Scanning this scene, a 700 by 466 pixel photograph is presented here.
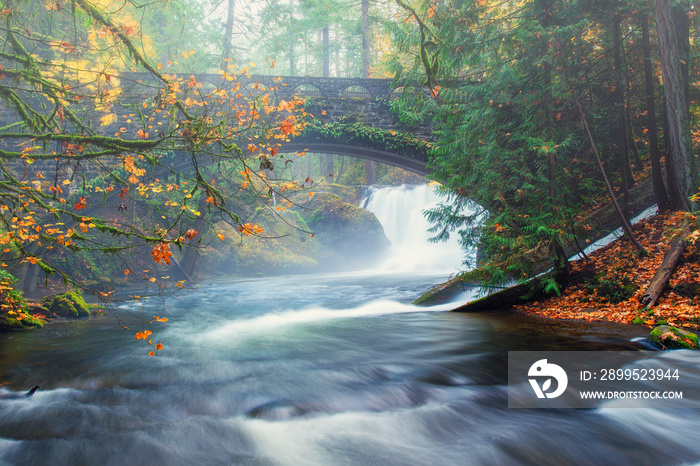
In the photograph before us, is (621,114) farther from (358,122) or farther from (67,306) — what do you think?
(67,306)

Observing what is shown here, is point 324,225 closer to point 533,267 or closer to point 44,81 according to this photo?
point 533,267

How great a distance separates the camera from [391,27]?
29.8 feet

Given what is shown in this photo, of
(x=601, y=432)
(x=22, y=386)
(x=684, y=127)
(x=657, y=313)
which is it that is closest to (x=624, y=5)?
(x=684, y=127)

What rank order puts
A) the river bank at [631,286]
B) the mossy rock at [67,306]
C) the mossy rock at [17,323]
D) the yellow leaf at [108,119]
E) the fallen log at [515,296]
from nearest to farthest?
1. the river bank at [631,286]
2. the mossy rock at [17,323]
3. the fallen log at [515,296]
4. the mossy rock at [67,306]
5. the yellow leaf at [108,119]

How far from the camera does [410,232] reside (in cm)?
2464

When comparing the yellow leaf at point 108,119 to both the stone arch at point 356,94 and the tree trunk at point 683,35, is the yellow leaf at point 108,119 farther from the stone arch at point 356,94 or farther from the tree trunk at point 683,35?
the tree trunk at point 683,35

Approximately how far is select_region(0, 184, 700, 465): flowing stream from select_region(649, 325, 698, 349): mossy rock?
399mm

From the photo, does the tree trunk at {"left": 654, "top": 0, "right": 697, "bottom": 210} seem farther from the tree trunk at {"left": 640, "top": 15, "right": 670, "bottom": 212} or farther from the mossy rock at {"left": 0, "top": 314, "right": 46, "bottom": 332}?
the mossy rock at {"left": 0, "top": 314, "right": 46, "bottom": 332}

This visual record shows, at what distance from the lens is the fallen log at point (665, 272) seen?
20.2 feet

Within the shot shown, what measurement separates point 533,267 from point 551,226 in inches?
48.6

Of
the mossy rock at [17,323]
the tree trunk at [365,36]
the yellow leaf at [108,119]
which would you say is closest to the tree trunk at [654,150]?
the mossy rock at [17,323]

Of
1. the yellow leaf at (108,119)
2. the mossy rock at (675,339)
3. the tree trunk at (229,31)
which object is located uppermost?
the tree trunk at (229,31)

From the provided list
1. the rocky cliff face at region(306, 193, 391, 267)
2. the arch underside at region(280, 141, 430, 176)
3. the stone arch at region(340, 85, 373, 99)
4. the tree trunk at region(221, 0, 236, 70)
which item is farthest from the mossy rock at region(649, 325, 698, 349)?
the tree trunk at region(221, 0, 236, 70)

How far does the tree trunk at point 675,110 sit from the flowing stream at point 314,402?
10.3ft
